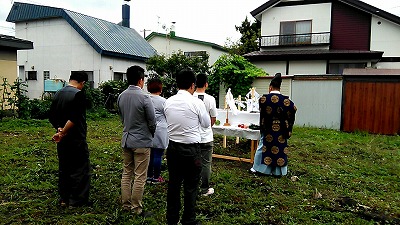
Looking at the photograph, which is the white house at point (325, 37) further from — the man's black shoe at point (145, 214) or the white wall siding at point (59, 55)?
the man's black shoe at point (145, 214)

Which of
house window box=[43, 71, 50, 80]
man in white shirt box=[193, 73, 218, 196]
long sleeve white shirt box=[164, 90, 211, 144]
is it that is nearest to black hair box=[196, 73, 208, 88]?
man in white shirt box=[193, 73, 218, 196]

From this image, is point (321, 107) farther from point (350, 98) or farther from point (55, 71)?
point (55, 71)

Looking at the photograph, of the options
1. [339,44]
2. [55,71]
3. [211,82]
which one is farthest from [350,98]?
[55,71]

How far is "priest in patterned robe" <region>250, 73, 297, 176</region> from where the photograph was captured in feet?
17.9

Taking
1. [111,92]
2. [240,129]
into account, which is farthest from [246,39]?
[240,129]

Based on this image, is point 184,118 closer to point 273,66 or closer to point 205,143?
point 205,143

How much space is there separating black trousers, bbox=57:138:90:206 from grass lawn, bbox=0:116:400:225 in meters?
0.18

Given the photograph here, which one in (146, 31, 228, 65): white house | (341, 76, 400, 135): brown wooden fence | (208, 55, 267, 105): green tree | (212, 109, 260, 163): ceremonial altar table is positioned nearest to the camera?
(212, 109, 260, 163): ceremonial altar table

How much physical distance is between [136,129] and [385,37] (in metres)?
17.5

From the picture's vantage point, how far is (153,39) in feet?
84.9

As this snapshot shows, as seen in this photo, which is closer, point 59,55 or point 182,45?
point 59,55

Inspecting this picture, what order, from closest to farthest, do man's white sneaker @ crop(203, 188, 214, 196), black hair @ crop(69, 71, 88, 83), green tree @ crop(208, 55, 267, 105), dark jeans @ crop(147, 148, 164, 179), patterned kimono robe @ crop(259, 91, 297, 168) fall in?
1. black hair @ crop(69, 71, 88, 83)
2. man's white sneaker @ crop(203, 188, 214, 196)
3. dark jeans @ crop(147, 148, 164, 179)
4. patterned kimono robe @ crop(259, 91, 297, 168)
5. green tree @ crop(208, 55, 267, 105)

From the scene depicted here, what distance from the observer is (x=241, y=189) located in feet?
16.1

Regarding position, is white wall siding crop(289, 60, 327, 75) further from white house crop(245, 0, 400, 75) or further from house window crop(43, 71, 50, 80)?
house window crop(43, 71, 50, 80)
